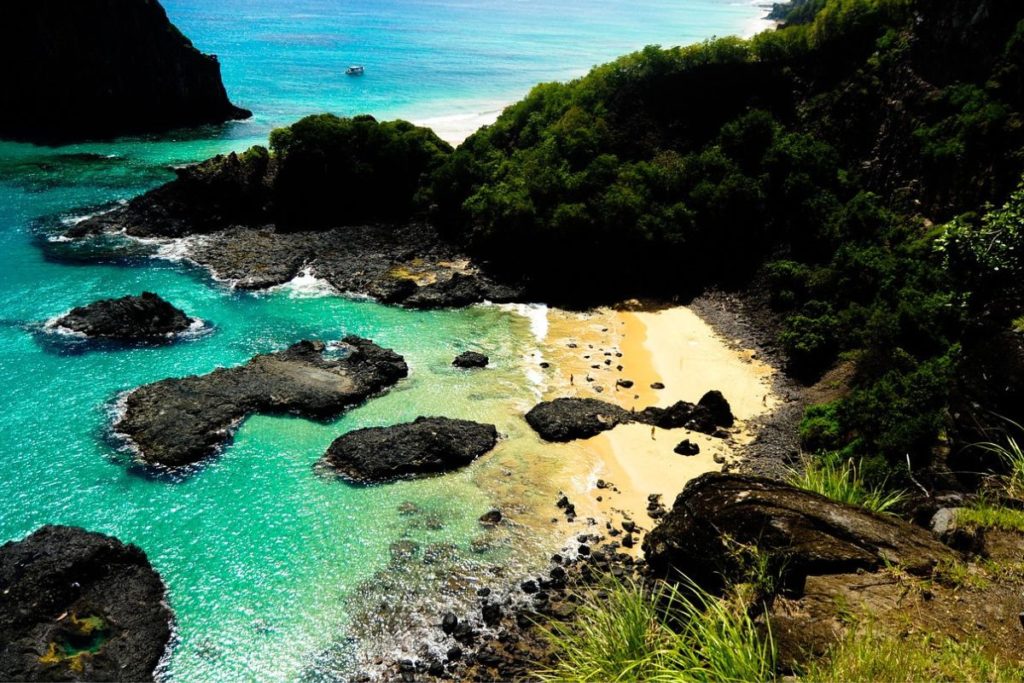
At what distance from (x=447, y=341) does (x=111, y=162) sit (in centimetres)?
5556

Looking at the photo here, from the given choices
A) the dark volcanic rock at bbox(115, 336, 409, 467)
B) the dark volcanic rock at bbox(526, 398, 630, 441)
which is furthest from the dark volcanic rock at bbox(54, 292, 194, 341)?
the dark volcanic rock at bbox(526, 398, 630, 441)

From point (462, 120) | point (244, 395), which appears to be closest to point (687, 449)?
point (244, 395)

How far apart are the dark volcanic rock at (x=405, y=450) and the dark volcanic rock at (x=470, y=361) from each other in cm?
677

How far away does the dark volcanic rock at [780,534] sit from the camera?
14.7 metres

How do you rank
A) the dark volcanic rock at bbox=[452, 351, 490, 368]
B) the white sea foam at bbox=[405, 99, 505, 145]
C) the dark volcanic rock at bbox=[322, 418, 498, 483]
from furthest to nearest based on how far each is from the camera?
1. the white sea foam at bbox=[405, 99, 505, 145]
2. the dark volcanic rock at bbox=[452, 351, 490, 368]
3. the dark volcanic rock at bbox=[322, 418, 498, 483]

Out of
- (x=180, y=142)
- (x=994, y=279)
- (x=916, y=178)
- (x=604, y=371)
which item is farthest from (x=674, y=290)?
(x=180, y=142)

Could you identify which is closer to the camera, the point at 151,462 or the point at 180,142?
the point at 151,462

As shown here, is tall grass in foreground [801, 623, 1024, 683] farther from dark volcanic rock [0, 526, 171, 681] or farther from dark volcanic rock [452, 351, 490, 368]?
dark volcanic rock [452, 351, 490, 368]

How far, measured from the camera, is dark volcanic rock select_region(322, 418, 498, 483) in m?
31.0

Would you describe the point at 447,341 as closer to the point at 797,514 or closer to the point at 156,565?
the point at 156,565

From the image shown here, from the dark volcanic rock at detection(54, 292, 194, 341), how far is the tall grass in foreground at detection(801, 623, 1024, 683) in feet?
131

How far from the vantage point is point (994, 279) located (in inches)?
1030

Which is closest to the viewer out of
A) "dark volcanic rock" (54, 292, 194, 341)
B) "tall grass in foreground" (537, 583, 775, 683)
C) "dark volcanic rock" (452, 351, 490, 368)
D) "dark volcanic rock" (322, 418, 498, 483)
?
"tall grass in foreground" (537, 583, 775, 683)

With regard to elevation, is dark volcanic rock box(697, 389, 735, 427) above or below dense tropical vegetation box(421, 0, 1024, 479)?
below
